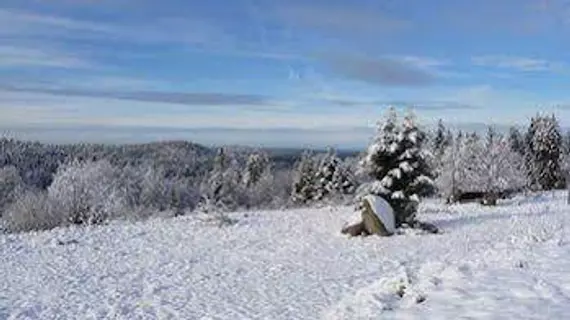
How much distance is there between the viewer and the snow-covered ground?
41.2 feet

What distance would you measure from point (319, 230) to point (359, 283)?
9896 mm

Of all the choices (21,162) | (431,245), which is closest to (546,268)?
(431,245)

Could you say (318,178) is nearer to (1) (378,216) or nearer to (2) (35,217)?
(2) (35,217)

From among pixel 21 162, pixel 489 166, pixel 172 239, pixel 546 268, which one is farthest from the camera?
pixel 21 162

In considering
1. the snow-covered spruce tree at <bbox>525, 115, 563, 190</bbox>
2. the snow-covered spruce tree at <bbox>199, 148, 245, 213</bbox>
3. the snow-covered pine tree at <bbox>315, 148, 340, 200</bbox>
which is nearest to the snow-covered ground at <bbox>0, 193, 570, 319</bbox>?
the snow-covered spruce tree at <bbox>199, 148, 245, 213</bbox>

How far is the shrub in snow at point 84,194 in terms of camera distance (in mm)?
33750

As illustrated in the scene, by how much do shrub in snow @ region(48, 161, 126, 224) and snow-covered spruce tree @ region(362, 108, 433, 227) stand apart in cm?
1247

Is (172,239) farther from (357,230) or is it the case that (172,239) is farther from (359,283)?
(359,283)

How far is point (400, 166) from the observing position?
28.3 meters

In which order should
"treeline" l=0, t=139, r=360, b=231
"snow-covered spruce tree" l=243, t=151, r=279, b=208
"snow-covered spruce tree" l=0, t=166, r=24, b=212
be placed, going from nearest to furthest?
"treeline" l=0, t=139, r=360, b=231 < "snow-covered spruce tree" l=0, t=166, r=24, b=212 < "snow-covered spruce tree" l=243, t=151, r=279, b=208

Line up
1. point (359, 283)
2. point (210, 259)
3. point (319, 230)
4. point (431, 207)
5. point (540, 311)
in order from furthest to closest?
point (431, 207), point (319, 230), point (210, 259), point (359, 283), point (540, 311)

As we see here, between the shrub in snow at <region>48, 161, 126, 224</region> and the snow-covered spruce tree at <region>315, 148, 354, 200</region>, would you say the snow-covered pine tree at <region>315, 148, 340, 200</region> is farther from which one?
the shrub in snow at <region>48, 161, 126, 224</region>

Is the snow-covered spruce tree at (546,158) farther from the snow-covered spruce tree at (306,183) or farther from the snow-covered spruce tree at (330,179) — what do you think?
the snow-covered spruce tree at (306,183)

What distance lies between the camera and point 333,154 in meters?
72.0
